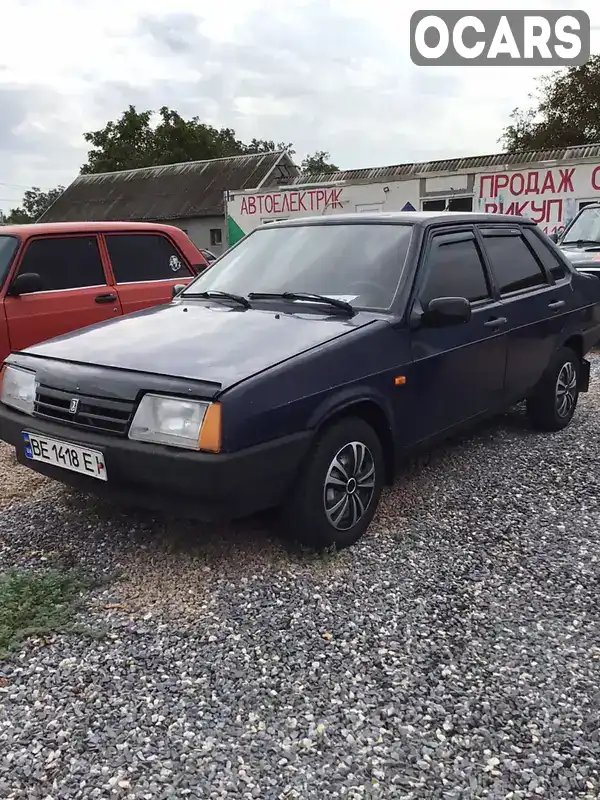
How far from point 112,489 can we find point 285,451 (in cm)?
81

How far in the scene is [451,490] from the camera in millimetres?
4250

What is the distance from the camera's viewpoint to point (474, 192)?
1744 cm

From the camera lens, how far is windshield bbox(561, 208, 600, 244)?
936 centimetres

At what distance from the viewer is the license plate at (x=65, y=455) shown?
3.10 m

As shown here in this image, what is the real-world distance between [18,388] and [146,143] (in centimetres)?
5323

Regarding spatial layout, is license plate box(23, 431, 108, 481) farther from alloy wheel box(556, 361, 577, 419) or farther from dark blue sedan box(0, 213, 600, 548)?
alloy wheel box(556, 361, 577, 419)

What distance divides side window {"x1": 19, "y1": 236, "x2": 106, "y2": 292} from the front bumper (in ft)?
10.0

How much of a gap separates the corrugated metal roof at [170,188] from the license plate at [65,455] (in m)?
32.1

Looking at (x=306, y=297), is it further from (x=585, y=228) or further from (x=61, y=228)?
(x=585, y=228)

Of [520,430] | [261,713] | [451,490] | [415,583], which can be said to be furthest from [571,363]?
[261,713]

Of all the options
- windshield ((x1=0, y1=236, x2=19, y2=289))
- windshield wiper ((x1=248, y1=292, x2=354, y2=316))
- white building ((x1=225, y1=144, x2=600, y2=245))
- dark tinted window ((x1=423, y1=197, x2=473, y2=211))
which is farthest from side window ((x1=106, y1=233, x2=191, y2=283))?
dark tinted window ((x1=423, y1=197, x2=473, y2=211))

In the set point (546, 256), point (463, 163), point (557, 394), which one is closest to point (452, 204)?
point (463, 163)

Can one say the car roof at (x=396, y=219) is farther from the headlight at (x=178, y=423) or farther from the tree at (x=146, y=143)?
the tree at (x=146, y=143)

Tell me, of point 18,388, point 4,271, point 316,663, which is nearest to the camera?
point 316,663
